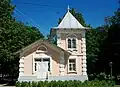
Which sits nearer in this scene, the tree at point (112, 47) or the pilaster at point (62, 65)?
the pilaster at point (62, 65)

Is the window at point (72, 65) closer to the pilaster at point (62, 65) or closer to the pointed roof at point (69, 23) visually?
the pilaster at point (62, 65)

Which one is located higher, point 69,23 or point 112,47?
point 69,23

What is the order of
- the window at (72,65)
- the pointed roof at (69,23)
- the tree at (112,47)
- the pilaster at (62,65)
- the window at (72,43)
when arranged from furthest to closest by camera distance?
the tree at (112,47) → the pointed roof at (69,23) → the window at (72,43) → the window at (72,65) → the pilaster at (62,65)

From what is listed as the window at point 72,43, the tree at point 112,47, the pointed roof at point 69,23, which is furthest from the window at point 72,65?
the tree at point 112,47

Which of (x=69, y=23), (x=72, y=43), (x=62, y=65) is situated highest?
(x=69, y=23)

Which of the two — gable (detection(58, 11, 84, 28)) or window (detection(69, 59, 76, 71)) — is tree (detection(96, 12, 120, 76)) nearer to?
gable (detection(58, 11, 84, 28))

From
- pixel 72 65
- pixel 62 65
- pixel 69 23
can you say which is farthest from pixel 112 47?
pixel 62 65

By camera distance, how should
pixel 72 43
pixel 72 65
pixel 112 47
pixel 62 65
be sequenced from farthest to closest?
1. pixel 112 47
2. pixel 72 43
3. pixel 72 65
4. pixel 62 65

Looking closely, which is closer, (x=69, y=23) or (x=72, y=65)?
(x=72, y=65)

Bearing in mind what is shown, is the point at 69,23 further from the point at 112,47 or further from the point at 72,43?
the point at 112,47

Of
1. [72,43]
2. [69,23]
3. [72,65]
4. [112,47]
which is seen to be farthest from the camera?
[112,47]

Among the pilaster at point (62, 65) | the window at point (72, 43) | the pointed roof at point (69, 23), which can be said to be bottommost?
the pilaster at point (62, 65)

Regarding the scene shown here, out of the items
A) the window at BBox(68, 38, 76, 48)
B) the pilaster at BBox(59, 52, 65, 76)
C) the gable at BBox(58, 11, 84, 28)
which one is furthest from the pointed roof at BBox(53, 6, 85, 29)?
the pilaster at BBox(59, 52, 65, 76)

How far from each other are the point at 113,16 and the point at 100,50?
6.57 m
